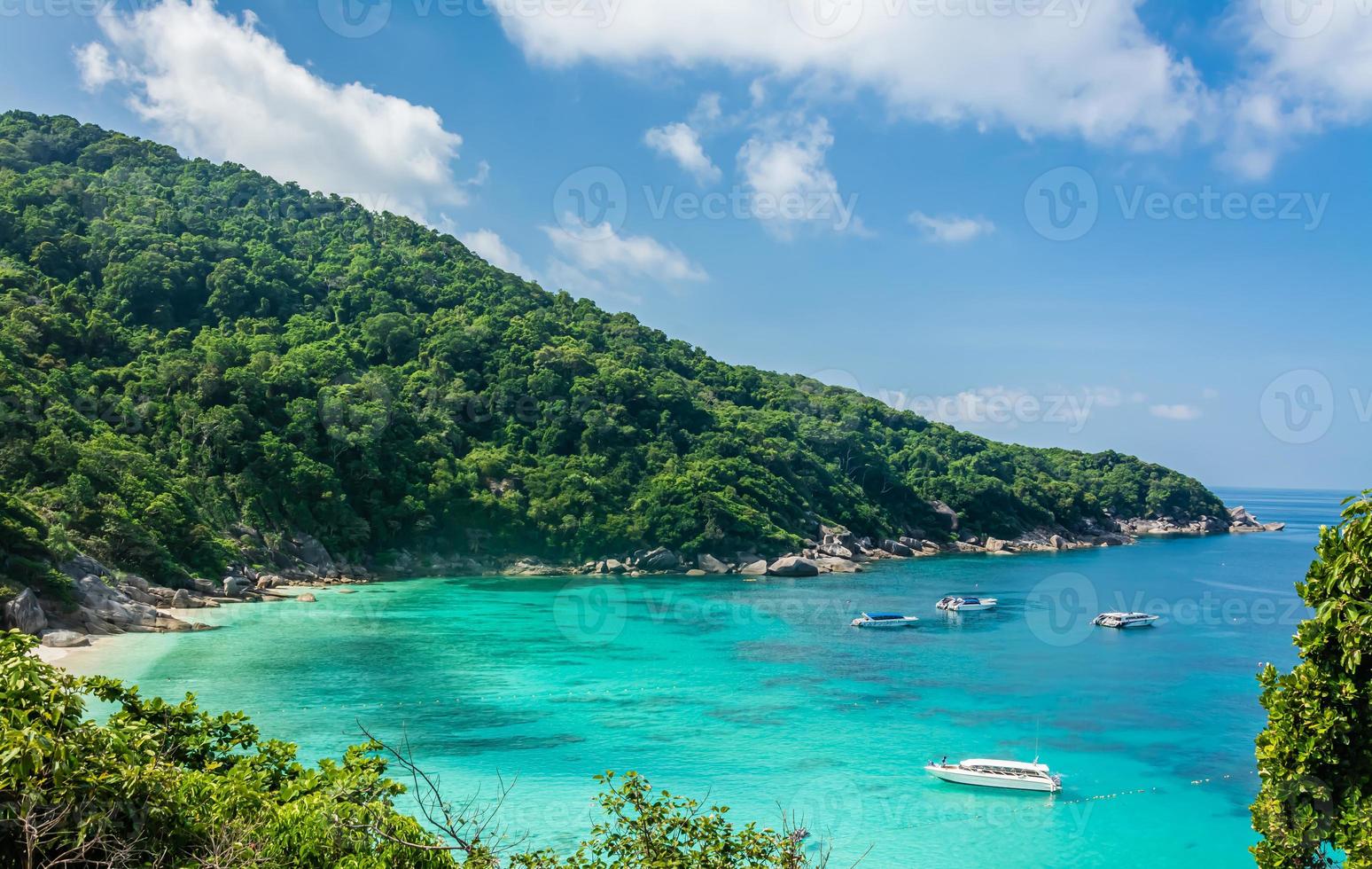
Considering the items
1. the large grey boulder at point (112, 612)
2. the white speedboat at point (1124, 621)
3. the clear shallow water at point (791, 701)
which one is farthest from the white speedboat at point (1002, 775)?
the large grey boulder at point (112, 612)

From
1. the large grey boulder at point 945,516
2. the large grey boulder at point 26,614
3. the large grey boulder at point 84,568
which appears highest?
the large grey boulder at point 945,516

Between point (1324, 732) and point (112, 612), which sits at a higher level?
point (1324, 732)

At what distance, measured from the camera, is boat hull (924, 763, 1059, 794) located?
782 inches

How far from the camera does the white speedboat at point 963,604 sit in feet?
155

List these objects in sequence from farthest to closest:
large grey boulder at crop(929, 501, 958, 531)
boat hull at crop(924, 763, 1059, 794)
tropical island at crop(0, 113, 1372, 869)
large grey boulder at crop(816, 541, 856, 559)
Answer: large grey boulder at crop(929, 501, 958, 531)
large grey boulder at crop(816, 541, 856, 559)
boat hull at crop(924, 763, 1059, 794)
tropical island at crop(0, 113, 1372, 869)

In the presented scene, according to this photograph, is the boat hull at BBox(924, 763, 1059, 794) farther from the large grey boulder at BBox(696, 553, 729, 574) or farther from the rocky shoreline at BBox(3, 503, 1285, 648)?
the large grey boulder at BBox(696, 553, 729, 574)

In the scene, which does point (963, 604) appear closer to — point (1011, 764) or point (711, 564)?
point (711, 564)

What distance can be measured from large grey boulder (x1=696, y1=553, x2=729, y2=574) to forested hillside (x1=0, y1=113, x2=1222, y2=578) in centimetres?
92

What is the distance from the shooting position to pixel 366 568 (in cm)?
5059

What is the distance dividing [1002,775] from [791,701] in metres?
8.68

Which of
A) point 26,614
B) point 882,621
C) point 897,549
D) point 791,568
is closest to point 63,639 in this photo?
point 26,614

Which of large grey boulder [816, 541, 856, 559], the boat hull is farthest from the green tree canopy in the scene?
large grey boulder [816, 541, 856, 559]

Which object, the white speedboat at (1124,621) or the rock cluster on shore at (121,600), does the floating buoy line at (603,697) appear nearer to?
the rock cluster on shore at (121,600)

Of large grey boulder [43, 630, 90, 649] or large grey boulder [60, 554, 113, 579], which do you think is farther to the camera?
large grey boulder [60, 554, 113, 579]
